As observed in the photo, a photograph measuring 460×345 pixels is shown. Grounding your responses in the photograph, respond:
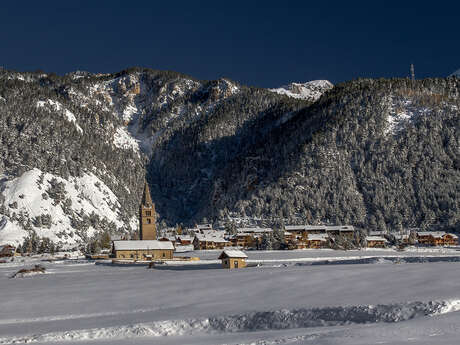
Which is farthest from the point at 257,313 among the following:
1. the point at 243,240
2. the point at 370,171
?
the point at 370,171

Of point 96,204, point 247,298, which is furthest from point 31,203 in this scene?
point 247,298

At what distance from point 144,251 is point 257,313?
75.9 metres

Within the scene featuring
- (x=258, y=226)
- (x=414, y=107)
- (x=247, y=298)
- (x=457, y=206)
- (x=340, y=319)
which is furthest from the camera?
(x=414, y=107)

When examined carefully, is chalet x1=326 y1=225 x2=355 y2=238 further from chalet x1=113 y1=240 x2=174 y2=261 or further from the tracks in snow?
the tracks in snow

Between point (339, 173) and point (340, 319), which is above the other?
point (339, 173)

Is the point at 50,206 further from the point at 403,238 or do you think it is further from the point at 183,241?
the point at 403,238

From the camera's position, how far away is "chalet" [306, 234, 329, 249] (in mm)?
126787

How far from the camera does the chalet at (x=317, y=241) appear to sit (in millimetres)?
126787

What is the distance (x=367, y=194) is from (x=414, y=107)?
4553cm

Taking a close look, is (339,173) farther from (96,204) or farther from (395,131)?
(96,204)

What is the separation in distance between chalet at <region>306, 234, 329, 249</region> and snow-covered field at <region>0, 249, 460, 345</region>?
87541mm

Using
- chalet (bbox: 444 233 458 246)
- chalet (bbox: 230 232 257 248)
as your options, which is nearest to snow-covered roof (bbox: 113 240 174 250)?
chalet (bbox: 230 232 257 248)

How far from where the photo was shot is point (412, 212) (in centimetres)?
15462

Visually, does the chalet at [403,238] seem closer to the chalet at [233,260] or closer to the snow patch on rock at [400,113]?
the snow patch on rock at [400,113]
